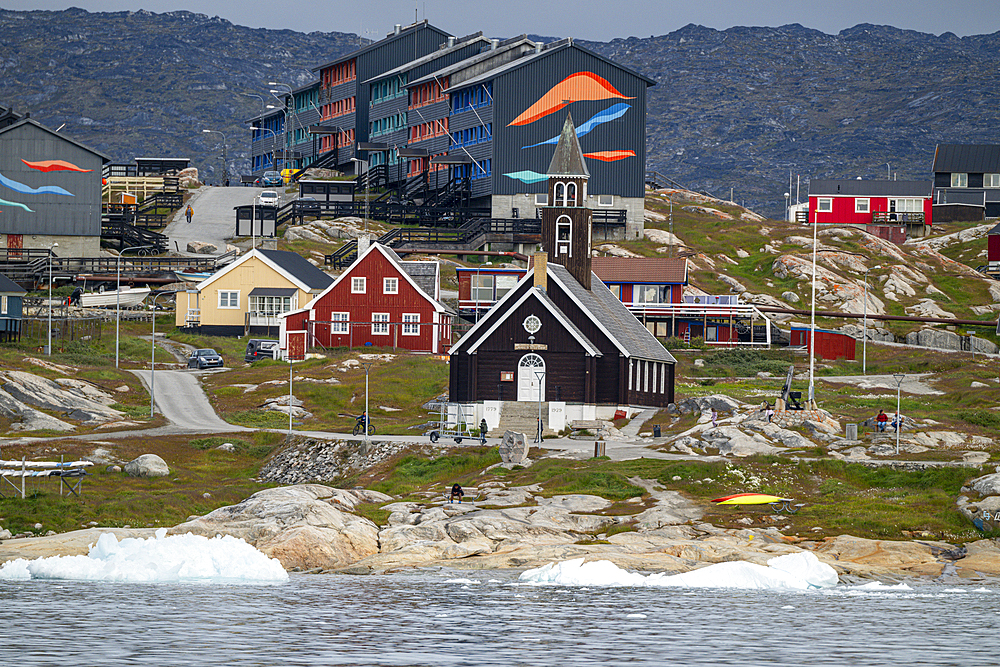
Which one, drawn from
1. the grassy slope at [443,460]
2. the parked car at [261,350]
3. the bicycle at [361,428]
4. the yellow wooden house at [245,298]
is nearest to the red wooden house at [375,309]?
the grassy slope at [443,460]

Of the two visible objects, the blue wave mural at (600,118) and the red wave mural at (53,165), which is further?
the blue wave mural at (600,118)

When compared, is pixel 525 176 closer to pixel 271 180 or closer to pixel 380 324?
pixel 380 324

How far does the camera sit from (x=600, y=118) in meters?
118

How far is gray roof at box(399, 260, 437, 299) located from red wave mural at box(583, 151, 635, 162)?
2885cm

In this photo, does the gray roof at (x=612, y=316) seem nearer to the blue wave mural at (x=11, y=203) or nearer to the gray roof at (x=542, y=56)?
the gray roof at (x=542, y=56)

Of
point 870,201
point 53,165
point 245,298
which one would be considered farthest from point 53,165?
point 870,201

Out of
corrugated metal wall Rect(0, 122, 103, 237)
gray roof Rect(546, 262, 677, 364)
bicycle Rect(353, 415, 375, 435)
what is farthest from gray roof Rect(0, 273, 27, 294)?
gray roof Rect(546, 262, 677, 364)

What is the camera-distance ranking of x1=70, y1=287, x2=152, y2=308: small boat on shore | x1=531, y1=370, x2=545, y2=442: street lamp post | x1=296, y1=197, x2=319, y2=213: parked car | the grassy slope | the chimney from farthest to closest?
x1=296, y1=197, x2=319, y2=213: parked car → x1=70, y1=287, x2=152, y2=308: small boat on shore → the chimney → x1=531, y1=370, x2=545, y2=442: street lamp post → the grassy slope

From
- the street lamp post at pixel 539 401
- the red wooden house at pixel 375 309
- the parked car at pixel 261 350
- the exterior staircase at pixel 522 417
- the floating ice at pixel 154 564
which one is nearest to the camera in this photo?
the floating ice at pixel 154 564

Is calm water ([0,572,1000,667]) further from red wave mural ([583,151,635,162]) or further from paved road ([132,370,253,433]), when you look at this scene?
red wave mural ([583,151,635,162])

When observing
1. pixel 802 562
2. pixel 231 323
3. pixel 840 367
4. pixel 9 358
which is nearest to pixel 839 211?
pixel 840 367

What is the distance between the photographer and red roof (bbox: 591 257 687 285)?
326 feet

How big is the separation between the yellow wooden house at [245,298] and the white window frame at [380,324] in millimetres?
7456

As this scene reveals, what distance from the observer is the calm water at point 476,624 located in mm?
31250
